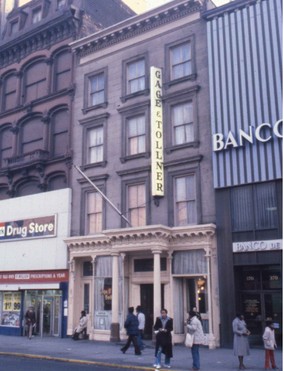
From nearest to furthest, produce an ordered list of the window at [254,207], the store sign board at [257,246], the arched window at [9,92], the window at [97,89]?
1. the store sign board at [257,246]
2. the window at [254,207]
3. the window at [97,89]
4. the arched window at [9,92]

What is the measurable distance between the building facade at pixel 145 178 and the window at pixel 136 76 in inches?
2.5

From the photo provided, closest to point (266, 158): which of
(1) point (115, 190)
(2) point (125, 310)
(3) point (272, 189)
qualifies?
(3) point (272, 189)

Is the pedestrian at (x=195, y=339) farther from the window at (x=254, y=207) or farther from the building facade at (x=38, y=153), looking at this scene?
the building facade at (x=38, y=153)

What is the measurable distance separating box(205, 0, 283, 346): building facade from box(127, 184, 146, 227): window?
4.42m

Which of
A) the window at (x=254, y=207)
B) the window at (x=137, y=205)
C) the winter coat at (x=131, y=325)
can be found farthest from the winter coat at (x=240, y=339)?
the window at (x=137, y=205)

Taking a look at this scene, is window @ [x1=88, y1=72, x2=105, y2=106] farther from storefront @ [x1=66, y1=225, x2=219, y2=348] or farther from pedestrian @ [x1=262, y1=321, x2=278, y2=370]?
pedestrian @ [x1=262, y1=321, x2=278, y2=370]

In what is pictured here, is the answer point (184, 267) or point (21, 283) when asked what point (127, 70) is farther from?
point (21, 283)

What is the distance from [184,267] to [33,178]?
12.5 meters

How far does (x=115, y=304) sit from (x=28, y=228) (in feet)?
28.3

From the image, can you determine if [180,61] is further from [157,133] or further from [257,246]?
[257,246]

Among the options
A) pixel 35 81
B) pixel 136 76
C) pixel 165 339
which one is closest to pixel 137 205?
pixel 136 76

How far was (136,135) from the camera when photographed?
25.7 m

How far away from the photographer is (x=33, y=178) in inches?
1161

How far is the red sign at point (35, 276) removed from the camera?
26.2 m
